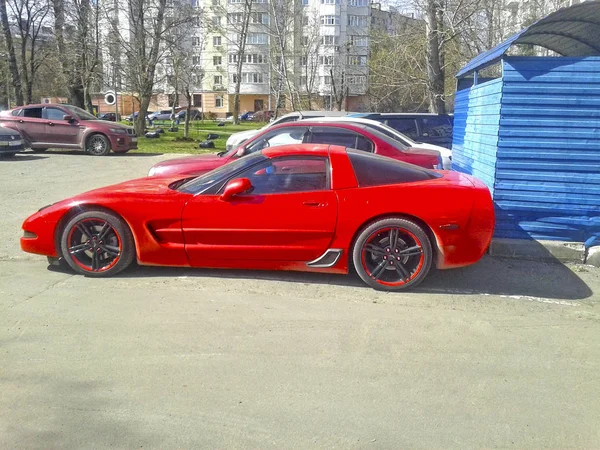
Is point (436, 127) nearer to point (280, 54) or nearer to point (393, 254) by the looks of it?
point (393, 254)

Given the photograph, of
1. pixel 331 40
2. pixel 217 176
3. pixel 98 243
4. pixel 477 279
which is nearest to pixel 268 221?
pixel 217 176

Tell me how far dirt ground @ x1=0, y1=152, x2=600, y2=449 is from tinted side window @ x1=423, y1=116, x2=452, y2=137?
740cm

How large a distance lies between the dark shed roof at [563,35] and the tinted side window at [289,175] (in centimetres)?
266

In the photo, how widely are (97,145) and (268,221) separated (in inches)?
567

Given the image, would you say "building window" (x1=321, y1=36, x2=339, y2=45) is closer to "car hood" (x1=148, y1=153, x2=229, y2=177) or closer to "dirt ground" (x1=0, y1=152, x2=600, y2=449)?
"car hood" (x1=148, y1=153, x2=229, y2=177)

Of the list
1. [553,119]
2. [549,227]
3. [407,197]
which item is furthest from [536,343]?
[553,119]

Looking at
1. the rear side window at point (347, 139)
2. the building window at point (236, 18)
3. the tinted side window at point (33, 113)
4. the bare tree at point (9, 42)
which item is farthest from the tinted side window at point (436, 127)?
the building window at point (236, 18)

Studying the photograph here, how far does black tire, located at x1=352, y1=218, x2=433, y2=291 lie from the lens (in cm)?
526

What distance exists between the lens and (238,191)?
5.36m

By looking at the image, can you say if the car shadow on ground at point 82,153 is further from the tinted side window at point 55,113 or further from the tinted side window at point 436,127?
the tinted side window at point 436,127

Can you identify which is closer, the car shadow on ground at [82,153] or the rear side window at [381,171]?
the rear side window at [381,171]

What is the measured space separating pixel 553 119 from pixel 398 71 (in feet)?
46.0

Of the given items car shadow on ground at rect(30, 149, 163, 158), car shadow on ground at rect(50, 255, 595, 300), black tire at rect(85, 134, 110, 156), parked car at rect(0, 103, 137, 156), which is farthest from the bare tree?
car shadow on ground at rect(50, 255, 595, 300)

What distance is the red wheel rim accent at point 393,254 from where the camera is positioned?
5.29 meters
